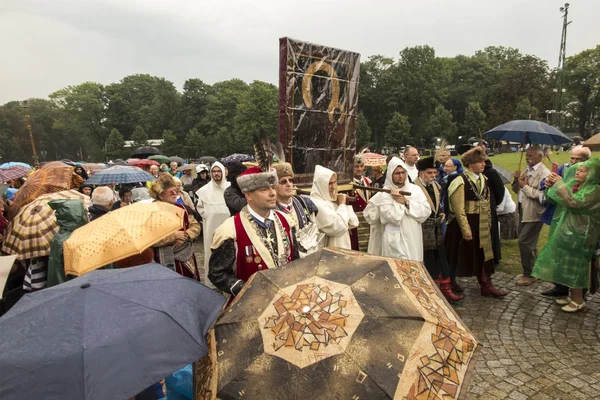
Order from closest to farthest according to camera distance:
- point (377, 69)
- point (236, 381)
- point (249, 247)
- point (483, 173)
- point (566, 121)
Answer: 1. point (236, 381)
2. point (249, 247)
3. point (483, 173)
4. point (566, 121)
5. point (377, 69)

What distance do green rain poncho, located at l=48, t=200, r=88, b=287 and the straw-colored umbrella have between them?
755 mm

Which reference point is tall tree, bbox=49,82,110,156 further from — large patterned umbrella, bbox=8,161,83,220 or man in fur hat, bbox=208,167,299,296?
man in fur hat, bbox=208,167,299,296

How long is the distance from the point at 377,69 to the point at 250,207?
2563 inches

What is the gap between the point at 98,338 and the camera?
5.35 feet

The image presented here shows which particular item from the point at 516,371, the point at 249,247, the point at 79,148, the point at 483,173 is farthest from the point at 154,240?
the point at 79,148

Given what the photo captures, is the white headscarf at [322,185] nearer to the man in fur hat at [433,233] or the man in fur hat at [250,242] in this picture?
the man in fur hat at [250,242]

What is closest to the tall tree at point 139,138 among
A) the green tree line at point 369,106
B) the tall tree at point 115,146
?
the green tree line at point 369,106

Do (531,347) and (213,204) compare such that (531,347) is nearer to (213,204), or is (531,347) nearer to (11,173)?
(213,204)

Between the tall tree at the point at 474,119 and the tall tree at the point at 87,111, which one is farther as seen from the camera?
the tall tree at the point at 87,111

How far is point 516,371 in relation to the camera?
3832mm

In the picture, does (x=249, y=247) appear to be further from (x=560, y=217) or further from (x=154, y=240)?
(x=560, y=217)

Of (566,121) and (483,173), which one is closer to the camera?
(483,173)

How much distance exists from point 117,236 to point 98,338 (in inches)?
51.0

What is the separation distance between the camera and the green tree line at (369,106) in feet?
174
